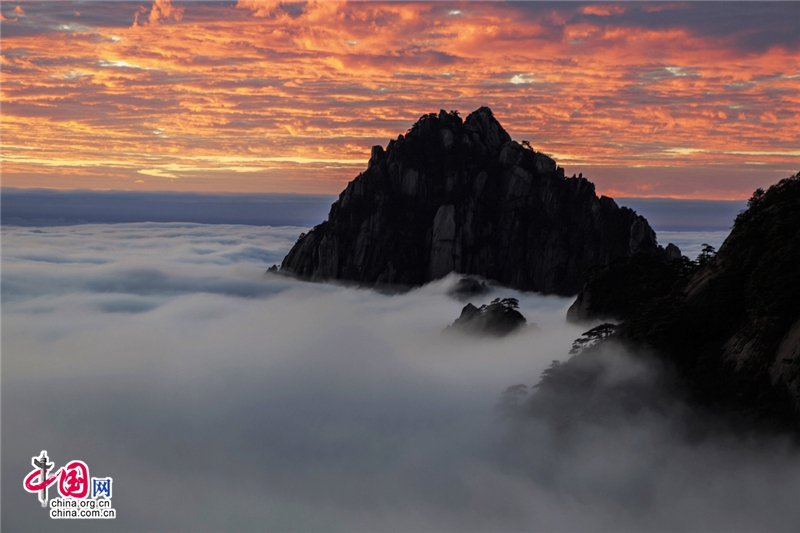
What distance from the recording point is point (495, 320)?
109m

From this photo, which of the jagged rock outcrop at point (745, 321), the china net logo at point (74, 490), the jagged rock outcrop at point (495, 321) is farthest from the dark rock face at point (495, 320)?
the china net logo at point (74, 490)

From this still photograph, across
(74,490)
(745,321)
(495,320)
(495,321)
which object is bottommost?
(74,490)

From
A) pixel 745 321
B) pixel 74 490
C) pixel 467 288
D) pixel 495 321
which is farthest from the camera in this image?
pixel 467 288

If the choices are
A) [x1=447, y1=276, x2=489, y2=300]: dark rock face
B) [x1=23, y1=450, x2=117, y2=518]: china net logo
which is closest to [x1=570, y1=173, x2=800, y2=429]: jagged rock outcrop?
[x1=23, y1=450, x2=117, y2=518]: china net logo

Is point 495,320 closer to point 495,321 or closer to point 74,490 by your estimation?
point 495,321

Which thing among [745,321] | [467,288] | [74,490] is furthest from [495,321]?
[467,288]

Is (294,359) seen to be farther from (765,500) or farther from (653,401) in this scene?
(765,500)

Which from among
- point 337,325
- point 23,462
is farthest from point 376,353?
point 23,462

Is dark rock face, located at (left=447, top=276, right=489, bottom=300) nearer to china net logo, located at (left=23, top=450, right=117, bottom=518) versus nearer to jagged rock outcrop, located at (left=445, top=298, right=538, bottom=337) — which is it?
jagged rock outcrop, located at (left=445, top=298, right=538, bottom=337)

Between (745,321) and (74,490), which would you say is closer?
(74,490)

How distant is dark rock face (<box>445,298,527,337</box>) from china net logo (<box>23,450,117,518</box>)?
6594cm

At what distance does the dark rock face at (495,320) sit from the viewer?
108 m

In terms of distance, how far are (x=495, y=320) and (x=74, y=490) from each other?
233 feet

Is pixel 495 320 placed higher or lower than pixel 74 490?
higher
